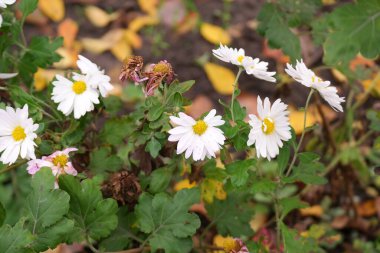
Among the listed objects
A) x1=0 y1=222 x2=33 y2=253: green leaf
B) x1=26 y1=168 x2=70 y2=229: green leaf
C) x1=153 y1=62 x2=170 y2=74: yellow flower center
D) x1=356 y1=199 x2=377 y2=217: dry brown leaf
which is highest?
x1=153 y1=62 x2=170 y2=74: yellow flower center

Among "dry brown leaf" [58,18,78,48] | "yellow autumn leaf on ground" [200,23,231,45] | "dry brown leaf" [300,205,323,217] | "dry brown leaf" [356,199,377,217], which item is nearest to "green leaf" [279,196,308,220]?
"dry brown leaf" [300,205,323,217]

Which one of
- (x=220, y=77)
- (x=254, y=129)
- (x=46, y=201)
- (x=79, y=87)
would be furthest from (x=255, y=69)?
(x=220, y=77)

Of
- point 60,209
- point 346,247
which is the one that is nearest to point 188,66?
point 346,247

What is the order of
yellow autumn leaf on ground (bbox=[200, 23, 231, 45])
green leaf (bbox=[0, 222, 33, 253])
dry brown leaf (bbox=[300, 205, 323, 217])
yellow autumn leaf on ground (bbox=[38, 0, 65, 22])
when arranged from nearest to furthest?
green leaf (bbox=[0, 222, 33, 253]) < dry brown leaf (bbox=[300, 205, 323, 217]) < yellow autumn leaf on ground (bbox=[200, 23, 231, 45]) < yellow autumn leaf on ground (bbox=[38, 0, 65, 22])

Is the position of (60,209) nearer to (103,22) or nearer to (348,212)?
(348,212)

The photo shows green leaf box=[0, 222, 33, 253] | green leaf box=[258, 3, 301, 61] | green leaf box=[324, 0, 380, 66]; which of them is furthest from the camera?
green leaf box=[258, 3, 301, 61]

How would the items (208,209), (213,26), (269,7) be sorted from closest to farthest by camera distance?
(208,209) < (269,7) < (213,26)

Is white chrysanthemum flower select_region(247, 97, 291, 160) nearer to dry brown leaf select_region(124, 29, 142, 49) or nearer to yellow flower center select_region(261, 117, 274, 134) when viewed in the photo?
yellow flower center select_region(261, 117, 274, 134)
